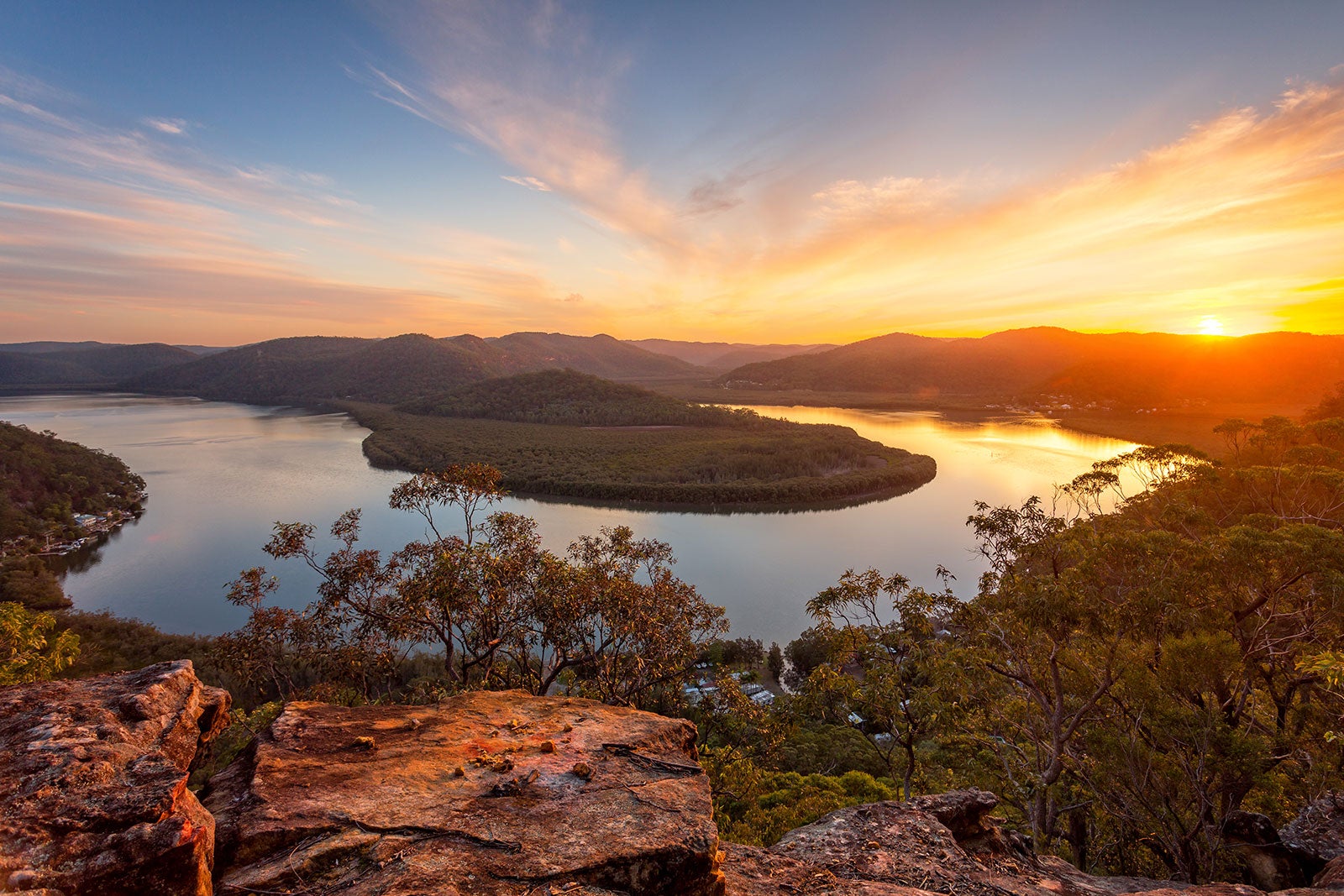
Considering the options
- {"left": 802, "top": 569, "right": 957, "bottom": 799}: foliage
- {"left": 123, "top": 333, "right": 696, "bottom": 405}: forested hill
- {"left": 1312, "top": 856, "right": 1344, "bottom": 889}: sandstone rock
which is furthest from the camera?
{"left": 123, "top": 333, "right": 696, "bottom": 405}: forested hill

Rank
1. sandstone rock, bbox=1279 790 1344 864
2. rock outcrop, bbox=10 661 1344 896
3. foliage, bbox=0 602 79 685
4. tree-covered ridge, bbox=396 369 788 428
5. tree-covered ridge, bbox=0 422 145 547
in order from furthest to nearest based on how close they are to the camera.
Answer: tree-covered ridge, bbox=396 369 788 428 → tree-covered ridge, bbox=0 422 145 547 → foliage, bbox=0 602 79 685 → sandstone rock, bbox=1279 790 1344 864 → rock outcrop, bbox=10 661 1344 896

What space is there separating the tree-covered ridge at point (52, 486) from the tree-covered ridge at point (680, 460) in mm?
22765

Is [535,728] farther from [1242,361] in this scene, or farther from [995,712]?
[1242,361]

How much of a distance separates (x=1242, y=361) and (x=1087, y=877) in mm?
170223

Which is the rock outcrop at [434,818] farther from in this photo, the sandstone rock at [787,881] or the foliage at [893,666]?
the foliage at [893,666]

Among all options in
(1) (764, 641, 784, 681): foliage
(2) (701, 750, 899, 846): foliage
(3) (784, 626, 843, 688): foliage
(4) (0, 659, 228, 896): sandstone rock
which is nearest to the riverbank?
(3) (784, 626, 843, 688): foliage

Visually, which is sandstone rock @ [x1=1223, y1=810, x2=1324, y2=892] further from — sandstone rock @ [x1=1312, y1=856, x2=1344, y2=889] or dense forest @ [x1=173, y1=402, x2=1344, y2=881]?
sandstone rock @ [x1=1312, y1=856, x2=1344, y2=889]

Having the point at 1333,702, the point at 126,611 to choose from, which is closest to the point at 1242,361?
the point at 1333,702

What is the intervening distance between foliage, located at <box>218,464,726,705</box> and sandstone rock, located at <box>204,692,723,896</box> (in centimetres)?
388

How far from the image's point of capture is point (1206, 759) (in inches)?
317

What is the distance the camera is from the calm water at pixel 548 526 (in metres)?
31.8

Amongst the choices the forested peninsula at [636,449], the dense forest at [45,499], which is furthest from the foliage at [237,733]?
the forested peninsula at [636,449]

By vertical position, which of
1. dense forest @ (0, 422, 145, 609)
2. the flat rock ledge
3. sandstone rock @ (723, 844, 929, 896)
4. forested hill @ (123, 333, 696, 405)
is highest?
forested hill @ (123, 333, 696, 405)

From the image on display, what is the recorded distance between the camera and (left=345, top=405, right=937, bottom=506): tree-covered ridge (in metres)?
53.8
